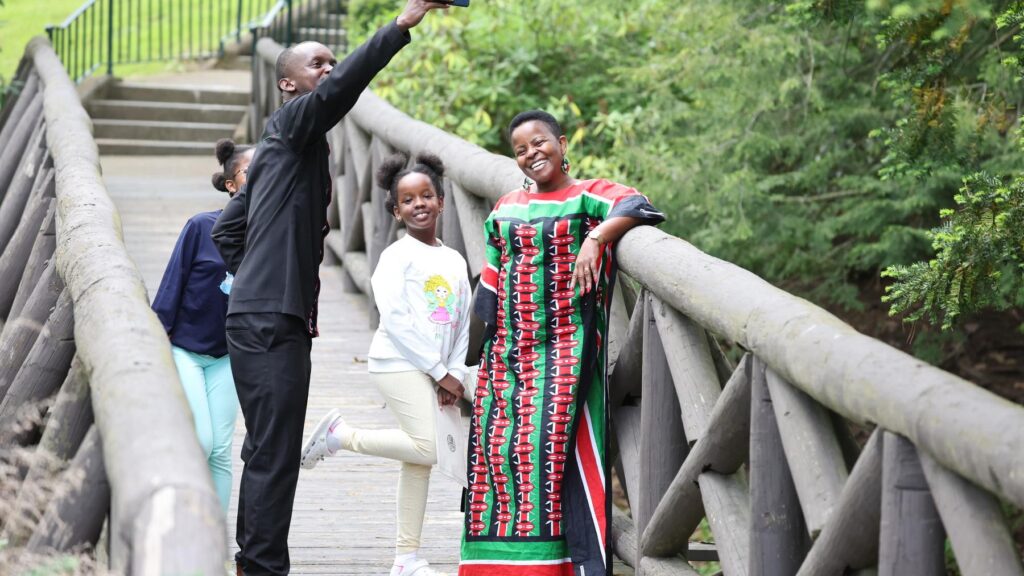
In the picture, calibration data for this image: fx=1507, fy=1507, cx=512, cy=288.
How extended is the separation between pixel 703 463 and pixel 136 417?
1.71 metres

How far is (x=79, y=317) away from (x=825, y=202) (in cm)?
720

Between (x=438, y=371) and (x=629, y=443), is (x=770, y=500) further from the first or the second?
(x=438, y=371)

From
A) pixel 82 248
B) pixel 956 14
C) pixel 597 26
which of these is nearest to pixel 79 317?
pixel 82 248

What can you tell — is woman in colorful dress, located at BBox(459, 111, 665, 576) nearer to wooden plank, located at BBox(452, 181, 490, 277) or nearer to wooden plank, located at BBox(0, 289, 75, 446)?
wooden plank, located at BBox(0, 289, 75, 446)

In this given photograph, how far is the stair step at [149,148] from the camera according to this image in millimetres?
15609

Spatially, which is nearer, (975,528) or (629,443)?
(975,528)

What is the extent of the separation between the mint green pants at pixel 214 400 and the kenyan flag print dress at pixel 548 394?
0.80m

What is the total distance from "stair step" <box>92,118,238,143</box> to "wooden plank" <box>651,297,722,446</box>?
41.0 ft

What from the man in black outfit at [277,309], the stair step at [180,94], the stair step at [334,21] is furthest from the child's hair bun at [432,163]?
the stair step at [334,21]

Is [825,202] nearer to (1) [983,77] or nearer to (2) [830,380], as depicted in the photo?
(1) [983,77]

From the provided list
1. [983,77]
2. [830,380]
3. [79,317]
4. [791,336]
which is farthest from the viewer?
[983,77]

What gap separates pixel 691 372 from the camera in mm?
3902

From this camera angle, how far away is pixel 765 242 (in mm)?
9453

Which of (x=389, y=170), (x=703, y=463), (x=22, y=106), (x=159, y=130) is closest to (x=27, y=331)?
(x=389, y=170)
